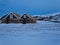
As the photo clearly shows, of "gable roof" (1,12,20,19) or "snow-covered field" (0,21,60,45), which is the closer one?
"snow-covered field" (0,21,60,45)

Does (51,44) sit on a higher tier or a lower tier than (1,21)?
lower

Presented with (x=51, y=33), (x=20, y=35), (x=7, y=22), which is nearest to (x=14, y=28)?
(x=7, y=22)

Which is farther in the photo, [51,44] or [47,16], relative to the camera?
[47,16]

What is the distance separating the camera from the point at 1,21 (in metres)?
1.71

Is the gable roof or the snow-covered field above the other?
the gable roof

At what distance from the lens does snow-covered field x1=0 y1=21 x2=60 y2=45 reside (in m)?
1.27

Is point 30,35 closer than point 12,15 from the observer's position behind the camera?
Yes

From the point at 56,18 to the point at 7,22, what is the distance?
1.62ft

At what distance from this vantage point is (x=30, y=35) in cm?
148

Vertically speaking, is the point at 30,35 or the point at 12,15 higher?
the point at 12,15

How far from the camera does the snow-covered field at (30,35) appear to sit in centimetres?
127

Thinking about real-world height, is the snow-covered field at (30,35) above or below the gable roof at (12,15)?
below

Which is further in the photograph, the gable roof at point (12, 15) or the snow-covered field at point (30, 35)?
the gable roof at point (12, 15)

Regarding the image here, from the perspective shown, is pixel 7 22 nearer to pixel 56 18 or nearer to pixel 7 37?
pixel 7 37
